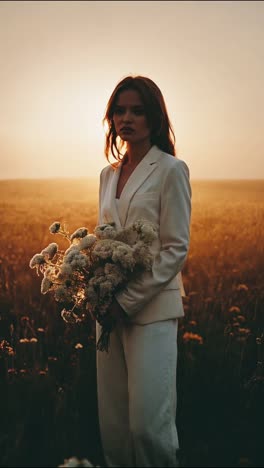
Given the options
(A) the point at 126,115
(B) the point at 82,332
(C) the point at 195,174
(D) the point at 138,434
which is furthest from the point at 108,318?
(C) the point at 195,174

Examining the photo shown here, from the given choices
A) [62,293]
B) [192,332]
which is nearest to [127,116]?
[62,293]

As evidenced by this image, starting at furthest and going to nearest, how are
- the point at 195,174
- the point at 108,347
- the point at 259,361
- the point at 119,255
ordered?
the point at 195,174 → the point at 259,361 → the point at 108,347 → the point at 119,255

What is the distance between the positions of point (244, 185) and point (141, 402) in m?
2.69

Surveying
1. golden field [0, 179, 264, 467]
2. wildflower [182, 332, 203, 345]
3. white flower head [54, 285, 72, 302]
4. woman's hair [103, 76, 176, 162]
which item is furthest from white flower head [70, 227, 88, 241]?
wildflower [182, 332, 203, 345]

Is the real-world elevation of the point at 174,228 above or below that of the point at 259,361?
above

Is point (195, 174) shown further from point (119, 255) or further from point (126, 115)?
point (119, 255)

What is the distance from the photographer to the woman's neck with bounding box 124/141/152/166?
8.77ft

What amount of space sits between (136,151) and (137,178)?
0.19 metres

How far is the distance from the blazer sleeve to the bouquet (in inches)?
2.0

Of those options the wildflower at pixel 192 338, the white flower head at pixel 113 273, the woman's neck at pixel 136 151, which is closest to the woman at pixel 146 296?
the woman's neck at pixel 136 151

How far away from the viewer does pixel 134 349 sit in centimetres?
247

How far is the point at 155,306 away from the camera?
248 cm

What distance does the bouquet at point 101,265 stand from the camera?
2256mm

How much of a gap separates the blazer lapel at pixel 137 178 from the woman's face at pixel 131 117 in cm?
10
